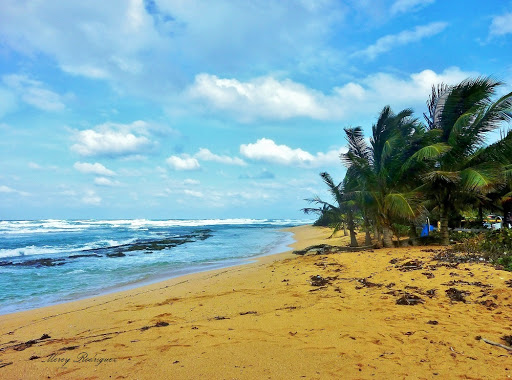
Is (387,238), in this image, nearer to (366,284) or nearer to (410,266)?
(410,266)

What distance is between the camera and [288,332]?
4504mm

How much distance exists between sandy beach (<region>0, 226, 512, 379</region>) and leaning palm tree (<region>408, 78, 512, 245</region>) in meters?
5.42

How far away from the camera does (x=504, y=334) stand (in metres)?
4.04

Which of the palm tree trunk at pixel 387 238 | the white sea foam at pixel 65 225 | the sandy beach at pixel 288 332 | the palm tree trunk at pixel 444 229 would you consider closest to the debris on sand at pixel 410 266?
the sandy beach at pixel 288 332

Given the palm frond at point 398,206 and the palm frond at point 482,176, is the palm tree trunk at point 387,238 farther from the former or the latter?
the palm frond at point 482,176

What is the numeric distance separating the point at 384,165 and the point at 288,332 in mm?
11236

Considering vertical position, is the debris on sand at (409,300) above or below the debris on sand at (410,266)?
below

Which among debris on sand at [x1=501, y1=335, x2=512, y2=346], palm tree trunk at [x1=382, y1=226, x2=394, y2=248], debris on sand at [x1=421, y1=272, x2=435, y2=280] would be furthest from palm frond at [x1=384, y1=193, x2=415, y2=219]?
debris on sand at [x1=501, y1=335, x2=512, y2=346]

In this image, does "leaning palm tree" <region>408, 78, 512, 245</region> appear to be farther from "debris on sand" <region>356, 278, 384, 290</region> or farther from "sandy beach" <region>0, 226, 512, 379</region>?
"debris on sand" <region>356, 278, 384, 290</region>

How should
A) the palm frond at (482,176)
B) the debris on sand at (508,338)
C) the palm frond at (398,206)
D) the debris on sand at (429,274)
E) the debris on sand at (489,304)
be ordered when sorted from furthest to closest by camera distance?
the palm frond at (398,206) < the palm frond at (482,176) < the debris on sand at (429,274) < the debris on sand at (489,304) < the debris on sand at (508,338)

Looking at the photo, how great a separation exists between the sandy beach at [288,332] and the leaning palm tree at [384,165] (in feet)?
19.9

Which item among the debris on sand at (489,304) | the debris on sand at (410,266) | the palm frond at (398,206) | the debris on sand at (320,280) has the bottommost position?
the debris on sand at (320,280)

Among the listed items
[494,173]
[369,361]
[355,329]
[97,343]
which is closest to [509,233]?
[494,173]

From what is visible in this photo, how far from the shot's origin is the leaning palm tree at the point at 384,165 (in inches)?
531
